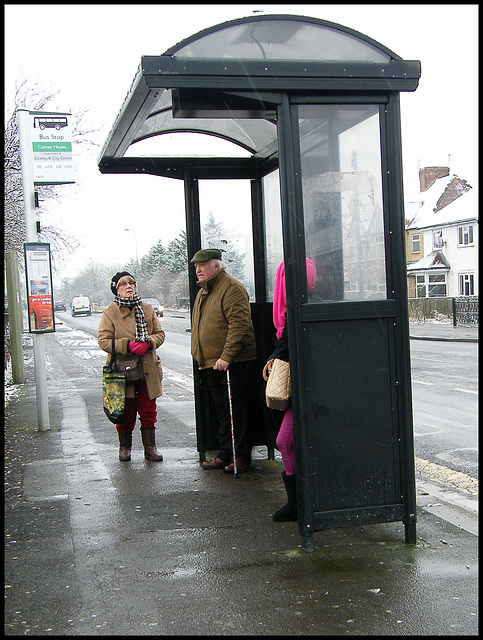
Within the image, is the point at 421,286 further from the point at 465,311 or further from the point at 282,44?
the point at 282,44

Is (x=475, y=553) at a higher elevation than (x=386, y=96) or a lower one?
lower

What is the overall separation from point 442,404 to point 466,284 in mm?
36670

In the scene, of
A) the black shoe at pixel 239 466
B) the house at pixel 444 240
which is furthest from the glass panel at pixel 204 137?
the house at pixel 444 240

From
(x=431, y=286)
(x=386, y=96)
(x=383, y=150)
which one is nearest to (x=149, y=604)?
(x=383, y=150)

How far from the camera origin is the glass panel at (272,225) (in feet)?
19.9

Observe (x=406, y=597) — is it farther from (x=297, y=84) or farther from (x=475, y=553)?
(x=297, y=84)

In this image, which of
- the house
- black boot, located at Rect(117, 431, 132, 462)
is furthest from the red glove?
the house

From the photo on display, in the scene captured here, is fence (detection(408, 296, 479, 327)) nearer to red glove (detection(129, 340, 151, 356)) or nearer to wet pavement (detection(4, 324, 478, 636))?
red glove (detection(129, 340, 151, 356))

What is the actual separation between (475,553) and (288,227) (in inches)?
87.5

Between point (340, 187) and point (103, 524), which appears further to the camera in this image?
point (103, 524)

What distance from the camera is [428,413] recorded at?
31.3ft

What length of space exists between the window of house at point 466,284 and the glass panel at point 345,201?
41.3m

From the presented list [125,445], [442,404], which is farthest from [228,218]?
[442,404]

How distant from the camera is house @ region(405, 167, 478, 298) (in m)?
44.6
